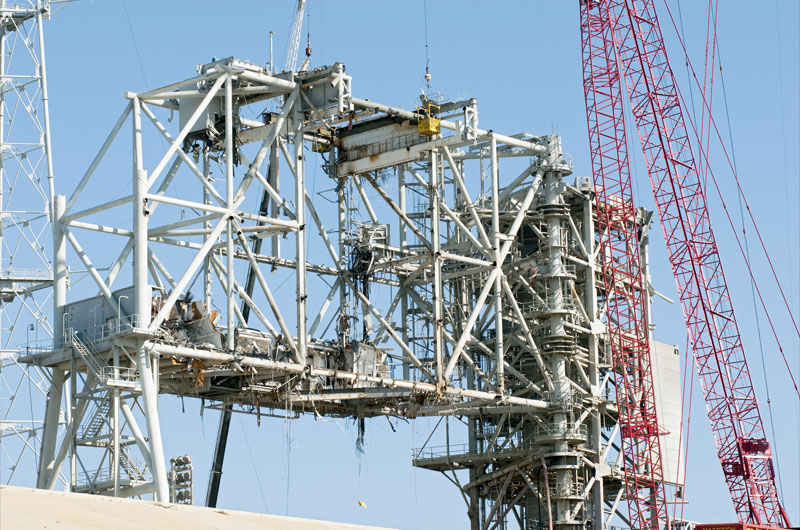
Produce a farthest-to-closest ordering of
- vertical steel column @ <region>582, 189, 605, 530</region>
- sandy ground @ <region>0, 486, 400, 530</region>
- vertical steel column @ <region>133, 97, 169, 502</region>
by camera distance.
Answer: vertical steel column @ <region>582, 189, 605, 530</region> < vertical steel column @ <region>133, 97, 169, 502</region> < sandy ground @ <region>0, 486, 400, 530</region>

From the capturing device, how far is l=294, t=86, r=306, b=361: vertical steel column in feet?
281

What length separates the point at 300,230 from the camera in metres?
87.1

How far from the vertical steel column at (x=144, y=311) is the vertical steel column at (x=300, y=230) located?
30.5 feet

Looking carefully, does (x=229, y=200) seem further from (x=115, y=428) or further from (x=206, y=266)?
(x=115, y=428)

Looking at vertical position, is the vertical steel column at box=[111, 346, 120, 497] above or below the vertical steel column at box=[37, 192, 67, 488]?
below

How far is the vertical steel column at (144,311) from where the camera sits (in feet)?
253

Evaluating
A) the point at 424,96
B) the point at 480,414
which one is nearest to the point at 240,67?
the point at 424,96

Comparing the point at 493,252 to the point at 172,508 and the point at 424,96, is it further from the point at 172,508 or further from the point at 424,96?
the point at 172,508

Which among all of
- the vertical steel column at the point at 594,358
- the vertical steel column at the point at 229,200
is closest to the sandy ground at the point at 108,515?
the vertical steel column at the point at 229,200

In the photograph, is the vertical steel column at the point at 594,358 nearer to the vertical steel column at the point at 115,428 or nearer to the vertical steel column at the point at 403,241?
the vertical steel column at the point at 403,241

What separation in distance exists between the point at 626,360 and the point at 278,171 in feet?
120

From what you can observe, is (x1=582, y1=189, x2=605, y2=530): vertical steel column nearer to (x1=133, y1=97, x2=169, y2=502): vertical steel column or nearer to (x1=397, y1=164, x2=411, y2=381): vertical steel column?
(x1=397, y1=164, x2=411, y2=381): vertical steel column

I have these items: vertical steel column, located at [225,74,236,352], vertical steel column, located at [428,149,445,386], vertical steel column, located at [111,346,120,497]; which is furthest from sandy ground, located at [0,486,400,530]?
vertical steel column, located at [428,149,445,386]

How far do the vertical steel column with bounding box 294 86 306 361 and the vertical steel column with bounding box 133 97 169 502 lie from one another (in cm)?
929
